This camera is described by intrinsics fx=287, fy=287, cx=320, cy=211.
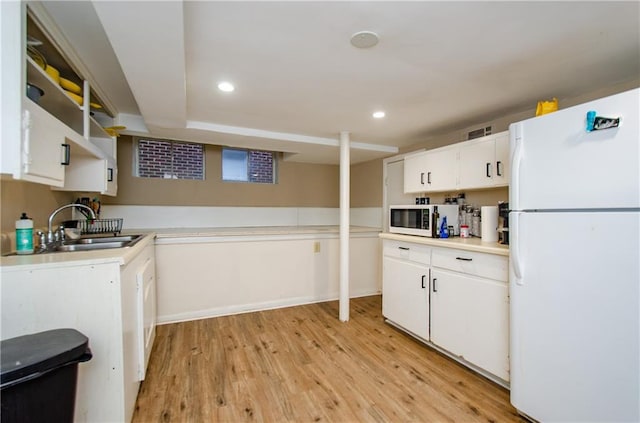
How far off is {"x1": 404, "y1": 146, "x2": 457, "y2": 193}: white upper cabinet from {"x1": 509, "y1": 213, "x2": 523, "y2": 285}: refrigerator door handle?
3.50 feet

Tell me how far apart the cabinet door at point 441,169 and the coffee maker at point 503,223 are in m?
0.52

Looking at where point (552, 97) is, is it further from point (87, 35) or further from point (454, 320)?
point (87, 35)

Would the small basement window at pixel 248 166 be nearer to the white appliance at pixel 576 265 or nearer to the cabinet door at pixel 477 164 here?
the cabinet door at pixel 477 164

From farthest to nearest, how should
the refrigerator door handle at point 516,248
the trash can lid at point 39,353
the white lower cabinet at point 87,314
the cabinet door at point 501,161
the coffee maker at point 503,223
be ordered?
the cabinet door at point 501,161, the coffee maker at point 503,223, the refrigerator door handle at point 516,248, the white lower cabinet at point 87,314, the trash can lid at point 39,353

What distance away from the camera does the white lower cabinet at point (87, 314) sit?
1.29 meters

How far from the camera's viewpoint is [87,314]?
1393mm

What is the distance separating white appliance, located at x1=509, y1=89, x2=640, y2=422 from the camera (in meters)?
1.31

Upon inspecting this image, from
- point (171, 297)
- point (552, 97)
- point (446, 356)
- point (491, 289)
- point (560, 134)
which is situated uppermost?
point (552, 97)

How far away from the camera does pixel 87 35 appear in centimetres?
155

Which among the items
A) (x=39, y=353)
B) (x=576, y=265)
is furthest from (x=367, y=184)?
(x=39, y=353)

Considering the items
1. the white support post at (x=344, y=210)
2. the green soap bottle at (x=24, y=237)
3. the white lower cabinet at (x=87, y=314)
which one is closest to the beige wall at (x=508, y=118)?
the white support post at (x=344, y=210)

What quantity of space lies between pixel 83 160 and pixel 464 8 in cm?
280

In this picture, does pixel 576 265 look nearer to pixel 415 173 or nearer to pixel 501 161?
pixel 501 161

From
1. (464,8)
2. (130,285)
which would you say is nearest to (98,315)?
(130,285)
